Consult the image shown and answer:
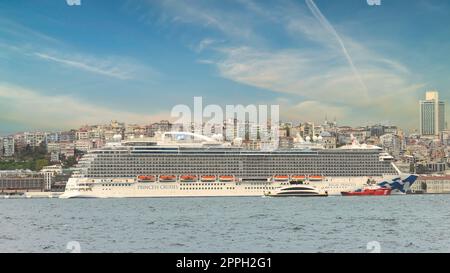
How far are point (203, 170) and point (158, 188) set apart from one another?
2799mm

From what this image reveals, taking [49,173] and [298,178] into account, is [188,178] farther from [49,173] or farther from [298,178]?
[49,173]

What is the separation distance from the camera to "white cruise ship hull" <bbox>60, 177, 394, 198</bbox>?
3662cm

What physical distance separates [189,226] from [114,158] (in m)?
24.9

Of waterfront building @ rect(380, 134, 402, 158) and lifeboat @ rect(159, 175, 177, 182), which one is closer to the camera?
lifeboat @ rect(159, 175, 177, 182)

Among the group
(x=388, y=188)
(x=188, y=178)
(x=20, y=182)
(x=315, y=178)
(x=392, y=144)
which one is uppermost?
(x=392, y=144)

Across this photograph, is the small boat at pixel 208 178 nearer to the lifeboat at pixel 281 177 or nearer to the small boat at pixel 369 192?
the lifeboat at pixel 281 177

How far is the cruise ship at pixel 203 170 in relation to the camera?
37.2 meters

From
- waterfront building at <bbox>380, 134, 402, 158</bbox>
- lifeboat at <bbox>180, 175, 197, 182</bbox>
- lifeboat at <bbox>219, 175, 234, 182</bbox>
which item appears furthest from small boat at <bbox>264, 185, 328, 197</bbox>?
waterfront building at <bbox>380, 134, 402, 158</bbox>

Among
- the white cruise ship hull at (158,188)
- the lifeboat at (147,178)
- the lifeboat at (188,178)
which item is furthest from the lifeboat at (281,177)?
the lifeboat at (147,178)

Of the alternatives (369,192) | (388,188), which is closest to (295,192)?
(369,192)

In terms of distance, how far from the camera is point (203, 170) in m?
38.6

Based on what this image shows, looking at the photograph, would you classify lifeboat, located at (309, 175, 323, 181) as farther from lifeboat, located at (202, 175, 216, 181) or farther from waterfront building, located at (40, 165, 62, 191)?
waterfront building, located at (40, 165, 62, 191)
